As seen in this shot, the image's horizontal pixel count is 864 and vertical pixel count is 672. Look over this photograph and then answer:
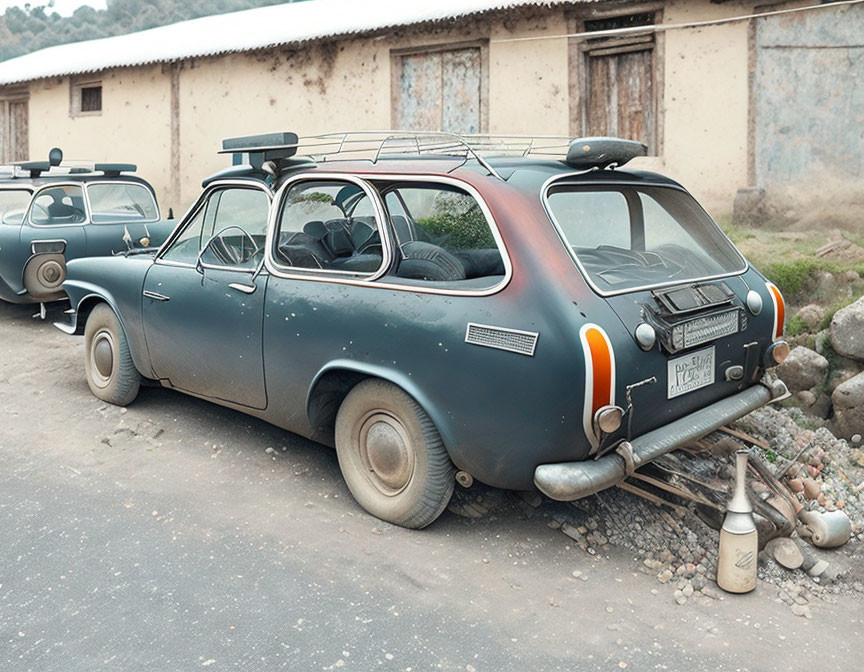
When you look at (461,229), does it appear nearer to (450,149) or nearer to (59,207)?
(450,149)

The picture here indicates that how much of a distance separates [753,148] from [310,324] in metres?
7.35

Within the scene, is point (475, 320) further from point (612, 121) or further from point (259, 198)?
point (612, 121)

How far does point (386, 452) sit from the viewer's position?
3768mm

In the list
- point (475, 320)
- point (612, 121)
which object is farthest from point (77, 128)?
point (475, 320)

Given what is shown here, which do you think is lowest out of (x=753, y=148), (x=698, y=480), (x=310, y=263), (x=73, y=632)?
(x=73, y=632)

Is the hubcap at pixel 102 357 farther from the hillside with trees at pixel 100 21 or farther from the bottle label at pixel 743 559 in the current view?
the hillside with trees at pixel 100 21

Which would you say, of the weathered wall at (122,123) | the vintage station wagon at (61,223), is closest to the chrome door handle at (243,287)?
the vintage station wagon at (61,223)

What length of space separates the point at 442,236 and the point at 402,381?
81 cm

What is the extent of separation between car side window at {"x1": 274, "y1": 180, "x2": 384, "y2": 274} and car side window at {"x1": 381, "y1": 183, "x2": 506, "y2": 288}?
0.20 m

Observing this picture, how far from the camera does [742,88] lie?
376 inches

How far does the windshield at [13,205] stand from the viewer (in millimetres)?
8062

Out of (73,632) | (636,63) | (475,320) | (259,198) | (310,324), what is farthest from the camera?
(636,63)

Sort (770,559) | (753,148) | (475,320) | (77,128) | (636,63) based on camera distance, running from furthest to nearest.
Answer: (77,128) → (636,63) → (753,148) → (770,559) → (475,320)

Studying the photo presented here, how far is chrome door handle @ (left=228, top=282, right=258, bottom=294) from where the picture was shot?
4242mm
